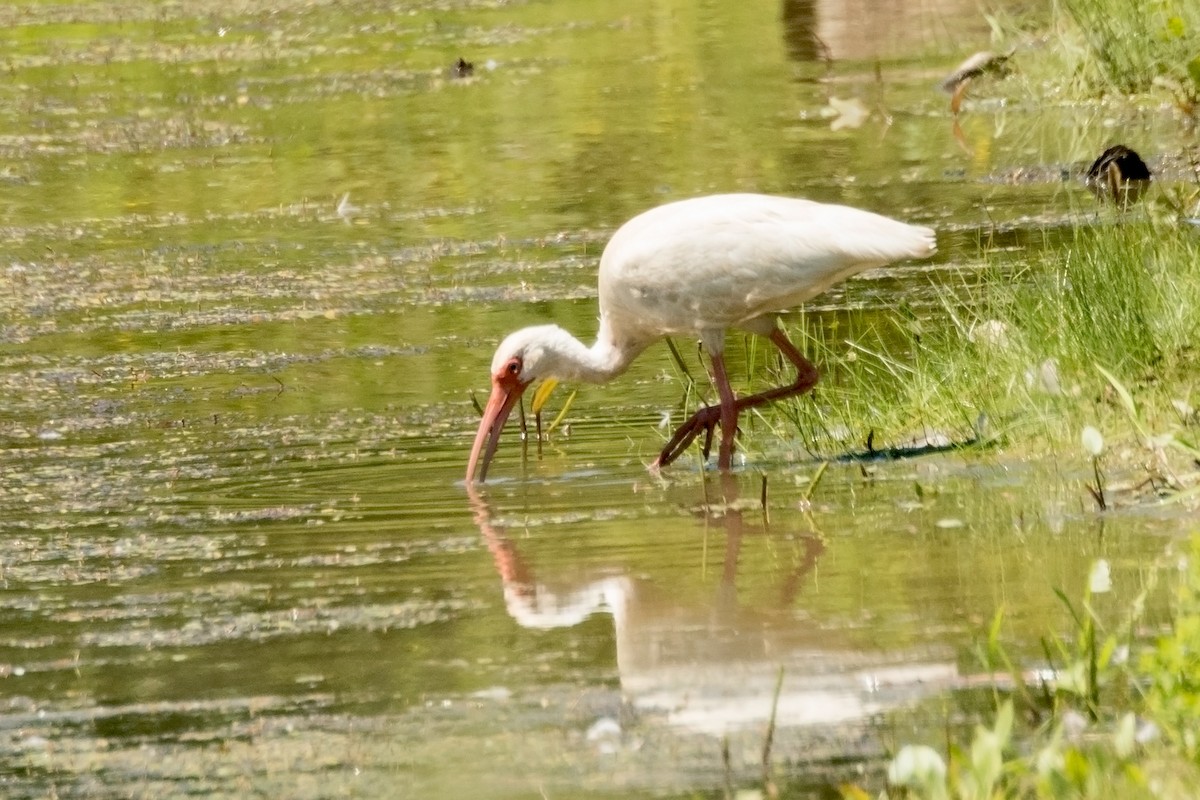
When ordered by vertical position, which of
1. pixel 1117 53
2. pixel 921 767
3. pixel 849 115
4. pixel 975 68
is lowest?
pixel 975 68

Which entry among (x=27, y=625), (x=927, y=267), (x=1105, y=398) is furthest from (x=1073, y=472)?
(x=927, y=267)

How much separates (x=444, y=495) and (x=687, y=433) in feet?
2.85

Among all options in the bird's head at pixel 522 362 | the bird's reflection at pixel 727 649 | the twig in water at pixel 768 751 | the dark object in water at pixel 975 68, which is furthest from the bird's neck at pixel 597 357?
the dark object in water at pixel 975 68

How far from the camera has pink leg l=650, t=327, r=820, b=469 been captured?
7.31 metres

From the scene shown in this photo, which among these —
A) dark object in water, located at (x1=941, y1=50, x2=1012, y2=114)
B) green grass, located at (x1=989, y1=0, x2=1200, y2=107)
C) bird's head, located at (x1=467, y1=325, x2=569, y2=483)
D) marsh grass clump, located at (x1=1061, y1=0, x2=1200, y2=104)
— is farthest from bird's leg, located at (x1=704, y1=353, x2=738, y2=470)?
dark object in water, located at (x1=941, y1=50, x2=1012, y2=114)

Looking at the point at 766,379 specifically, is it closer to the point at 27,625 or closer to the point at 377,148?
the point at 27,625

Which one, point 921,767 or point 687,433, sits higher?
point 921,767

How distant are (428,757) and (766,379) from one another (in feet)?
15.0

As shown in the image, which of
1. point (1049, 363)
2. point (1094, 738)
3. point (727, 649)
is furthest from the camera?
point (1049, 363)

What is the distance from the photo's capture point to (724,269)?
7.28 metres

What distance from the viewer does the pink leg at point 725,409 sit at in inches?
288

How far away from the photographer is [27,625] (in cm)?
554

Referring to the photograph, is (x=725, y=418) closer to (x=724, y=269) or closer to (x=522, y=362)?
(x=724, y=269)

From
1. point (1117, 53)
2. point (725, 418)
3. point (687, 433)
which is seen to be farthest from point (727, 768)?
point (1117, 53)
